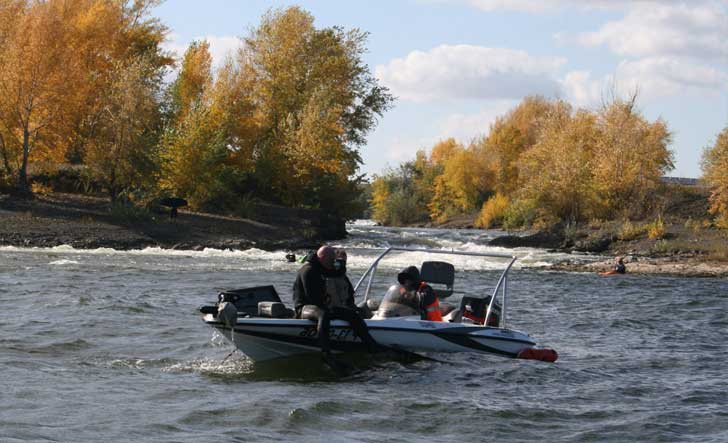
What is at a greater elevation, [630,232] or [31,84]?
[31,84]

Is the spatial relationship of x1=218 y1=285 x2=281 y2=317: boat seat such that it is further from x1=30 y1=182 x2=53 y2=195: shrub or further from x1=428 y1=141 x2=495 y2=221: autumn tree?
x1=428 y1=141 x2=495 y2=221: autumn tree

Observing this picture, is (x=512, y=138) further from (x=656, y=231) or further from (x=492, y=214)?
(x=656, y=231)

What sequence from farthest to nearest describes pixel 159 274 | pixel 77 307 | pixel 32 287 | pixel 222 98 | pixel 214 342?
pixel 222 98
pixel 159 274
pixel 32 287
pixel 77 307
pixel 214 342

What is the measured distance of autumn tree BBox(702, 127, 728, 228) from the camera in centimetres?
5078

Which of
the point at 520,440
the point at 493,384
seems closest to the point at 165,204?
the point at 493,384

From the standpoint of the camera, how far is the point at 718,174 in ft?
170

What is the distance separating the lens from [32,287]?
24.5m

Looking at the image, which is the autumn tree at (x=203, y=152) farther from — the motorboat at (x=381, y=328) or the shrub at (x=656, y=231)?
the motorboat at (x=381, y=328)

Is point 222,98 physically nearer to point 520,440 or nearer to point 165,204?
point 165,204

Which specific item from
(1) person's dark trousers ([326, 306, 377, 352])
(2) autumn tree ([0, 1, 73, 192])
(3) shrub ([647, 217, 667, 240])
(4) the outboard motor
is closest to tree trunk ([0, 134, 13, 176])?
(2) autumn tree ([0, 1, 73, 192])

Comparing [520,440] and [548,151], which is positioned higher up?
[548,151]

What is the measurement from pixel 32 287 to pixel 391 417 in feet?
48.1

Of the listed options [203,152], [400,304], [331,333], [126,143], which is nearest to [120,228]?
[126,143]

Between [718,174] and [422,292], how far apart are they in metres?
39.8
